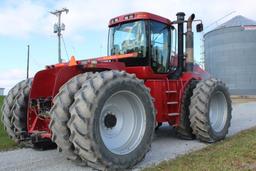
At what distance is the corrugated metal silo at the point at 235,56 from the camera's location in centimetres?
3819

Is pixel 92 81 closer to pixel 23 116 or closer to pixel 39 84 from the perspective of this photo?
pixel 39 84

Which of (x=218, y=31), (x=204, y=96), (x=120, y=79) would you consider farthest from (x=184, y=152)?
(x=218, y=31)

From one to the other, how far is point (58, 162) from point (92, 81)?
1708 millimetres

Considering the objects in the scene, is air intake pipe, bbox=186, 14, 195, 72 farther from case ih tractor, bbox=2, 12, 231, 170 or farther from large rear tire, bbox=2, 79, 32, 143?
large rear tire, bbox=2, 79, 32, 143

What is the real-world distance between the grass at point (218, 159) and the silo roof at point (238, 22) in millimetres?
35162

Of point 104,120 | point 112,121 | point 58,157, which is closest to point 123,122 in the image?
point 112,121

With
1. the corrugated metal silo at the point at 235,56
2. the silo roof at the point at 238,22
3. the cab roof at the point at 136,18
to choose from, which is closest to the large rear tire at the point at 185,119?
the cab roof at the point at 136,18

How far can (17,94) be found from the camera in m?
7.81

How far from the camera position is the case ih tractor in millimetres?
5852

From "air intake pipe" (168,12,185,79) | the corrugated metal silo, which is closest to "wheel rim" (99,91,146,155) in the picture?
"air intake pipe" (168,12,185,79)

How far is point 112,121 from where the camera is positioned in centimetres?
655

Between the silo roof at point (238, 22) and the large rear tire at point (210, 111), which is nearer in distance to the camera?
the large rear tire at point (210, 111)

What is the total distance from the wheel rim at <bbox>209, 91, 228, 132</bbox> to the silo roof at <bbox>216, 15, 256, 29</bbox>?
108 ft

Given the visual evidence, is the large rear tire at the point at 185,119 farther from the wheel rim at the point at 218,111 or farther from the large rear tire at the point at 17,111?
the large rear tire at the point at 17,111
